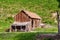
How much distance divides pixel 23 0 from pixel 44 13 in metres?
13.7

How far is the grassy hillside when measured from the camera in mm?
77125

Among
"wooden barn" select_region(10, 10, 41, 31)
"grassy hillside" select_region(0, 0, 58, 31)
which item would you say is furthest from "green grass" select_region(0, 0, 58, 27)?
"wooden barn" select_region(10, 10, 41, 31)

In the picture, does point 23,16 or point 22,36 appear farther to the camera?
point 23,16

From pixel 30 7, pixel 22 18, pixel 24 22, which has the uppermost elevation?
pixel 30 7

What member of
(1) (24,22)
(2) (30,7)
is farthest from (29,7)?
(1) (24,22)

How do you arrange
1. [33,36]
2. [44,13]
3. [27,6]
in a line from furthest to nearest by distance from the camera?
[27,6]
[44,13]
[33,36]

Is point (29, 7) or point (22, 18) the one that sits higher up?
point (29, 7)

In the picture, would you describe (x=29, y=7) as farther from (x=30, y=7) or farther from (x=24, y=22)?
(x=24, y=22)

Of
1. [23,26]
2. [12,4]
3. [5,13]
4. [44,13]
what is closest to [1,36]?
[23,26]

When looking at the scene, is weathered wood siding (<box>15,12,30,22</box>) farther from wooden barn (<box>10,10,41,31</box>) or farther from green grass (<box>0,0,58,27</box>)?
green grass (<box>0,0,58,27</box>)

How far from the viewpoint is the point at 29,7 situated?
8712 centimetres

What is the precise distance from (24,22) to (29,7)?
28770 millimetres

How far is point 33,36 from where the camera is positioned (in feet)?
93.0

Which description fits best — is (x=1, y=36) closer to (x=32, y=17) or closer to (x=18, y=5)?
(x=32, y=17)
